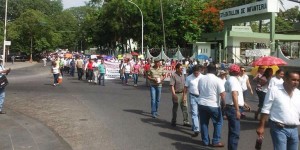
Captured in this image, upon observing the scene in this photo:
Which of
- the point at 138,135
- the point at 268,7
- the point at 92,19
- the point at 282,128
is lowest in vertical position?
the point at 138,135

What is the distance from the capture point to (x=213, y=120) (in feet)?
26.1

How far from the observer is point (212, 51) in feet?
114

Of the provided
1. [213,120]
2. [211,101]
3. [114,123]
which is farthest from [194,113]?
[114,123]

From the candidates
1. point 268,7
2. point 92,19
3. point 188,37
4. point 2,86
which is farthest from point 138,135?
point 92,19

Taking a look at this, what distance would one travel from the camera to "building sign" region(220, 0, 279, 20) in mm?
23656

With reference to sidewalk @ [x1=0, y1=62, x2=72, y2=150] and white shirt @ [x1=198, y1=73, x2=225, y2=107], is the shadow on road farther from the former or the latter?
sidewalk @ [x1=0, y1=62, x2=72, y2=150]

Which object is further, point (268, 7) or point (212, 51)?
point (212, 51)

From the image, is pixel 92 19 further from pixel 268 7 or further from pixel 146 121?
pixel 146 121

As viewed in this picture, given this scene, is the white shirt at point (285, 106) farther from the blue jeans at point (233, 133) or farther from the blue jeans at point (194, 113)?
the blue jeans at point (194, 113)

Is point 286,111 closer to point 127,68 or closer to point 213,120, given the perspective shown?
point 213,120

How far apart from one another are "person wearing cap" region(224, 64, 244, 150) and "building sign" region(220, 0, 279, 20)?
676 inches

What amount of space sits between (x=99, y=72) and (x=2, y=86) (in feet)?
38.1

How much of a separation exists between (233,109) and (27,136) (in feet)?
14.6

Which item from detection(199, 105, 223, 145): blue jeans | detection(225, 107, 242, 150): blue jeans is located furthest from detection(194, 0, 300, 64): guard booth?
detection(225, 107, 242, 150): blue jeans
